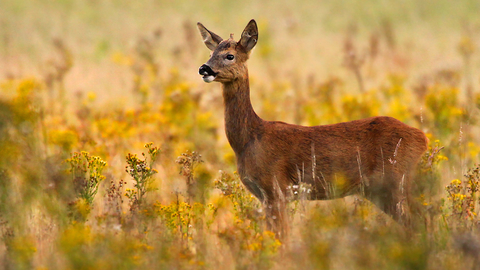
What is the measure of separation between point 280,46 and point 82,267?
2214 centimetres

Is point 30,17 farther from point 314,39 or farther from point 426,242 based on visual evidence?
point 426,242

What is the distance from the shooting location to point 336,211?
5.50m

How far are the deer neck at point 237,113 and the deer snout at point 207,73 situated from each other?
44cm

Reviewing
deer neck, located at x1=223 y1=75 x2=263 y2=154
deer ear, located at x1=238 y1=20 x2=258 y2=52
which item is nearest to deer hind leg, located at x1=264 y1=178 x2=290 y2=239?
deer neck, located at x1=223 y1=75 x2=263 y2=154

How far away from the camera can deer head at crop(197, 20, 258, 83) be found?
23.9 feet

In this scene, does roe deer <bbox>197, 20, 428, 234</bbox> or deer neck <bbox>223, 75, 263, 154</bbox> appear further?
deer neck <bbox>223, 75, 263, 154</bbox>

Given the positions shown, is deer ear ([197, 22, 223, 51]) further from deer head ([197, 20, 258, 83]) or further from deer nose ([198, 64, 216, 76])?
deer nose ([198, 64, 216, 76])

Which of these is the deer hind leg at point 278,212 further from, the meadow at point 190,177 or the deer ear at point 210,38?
the deer ear at point 210,38

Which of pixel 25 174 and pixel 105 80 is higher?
pixel 105 80

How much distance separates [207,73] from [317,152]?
1.66 metres

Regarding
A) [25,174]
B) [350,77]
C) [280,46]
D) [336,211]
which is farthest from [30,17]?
[336,211]

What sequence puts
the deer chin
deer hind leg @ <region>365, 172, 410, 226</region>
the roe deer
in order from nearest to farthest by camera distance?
deer hind leg @ <region>365, 172, 410, 226</region>, the roe deer, the deer chin

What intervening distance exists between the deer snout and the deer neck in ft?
1.44

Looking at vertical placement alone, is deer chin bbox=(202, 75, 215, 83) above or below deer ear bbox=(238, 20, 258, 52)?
below
